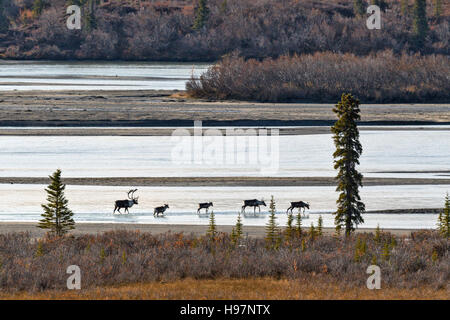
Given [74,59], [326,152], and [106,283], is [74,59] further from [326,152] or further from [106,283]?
[106,283]

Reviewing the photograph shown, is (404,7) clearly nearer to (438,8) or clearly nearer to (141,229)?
(438,8)

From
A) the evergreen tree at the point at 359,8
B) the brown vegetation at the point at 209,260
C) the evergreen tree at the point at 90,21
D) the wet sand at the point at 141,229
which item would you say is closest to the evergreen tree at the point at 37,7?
the evergreen tree at the point at 90,21

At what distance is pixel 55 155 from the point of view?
4044 cm

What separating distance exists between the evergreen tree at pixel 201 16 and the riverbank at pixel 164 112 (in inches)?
3011

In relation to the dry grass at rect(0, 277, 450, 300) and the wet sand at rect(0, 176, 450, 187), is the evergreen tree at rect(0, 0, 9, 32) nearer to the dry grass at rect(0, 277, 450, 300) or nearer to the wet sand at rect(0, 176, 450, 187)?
the wet sand at rect(0, 176, 450, 187)

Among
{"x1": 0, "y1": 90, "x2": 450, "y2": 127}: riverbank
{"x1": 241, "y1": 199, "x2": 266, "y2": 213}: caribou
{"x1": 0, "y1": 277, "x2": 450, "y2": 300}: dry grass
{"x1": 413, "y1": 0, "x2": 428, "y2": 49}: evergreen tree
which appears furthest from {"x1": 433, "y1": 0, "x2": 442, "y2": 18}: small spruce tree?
{"x1": 0, "y1": 277, "x2": 450, "y2": 300}: dry grass

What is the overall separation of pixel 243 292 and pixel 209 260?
2.53 meters

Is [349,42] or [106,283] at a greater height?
[349,42]

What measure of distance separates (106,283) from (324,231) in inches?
367

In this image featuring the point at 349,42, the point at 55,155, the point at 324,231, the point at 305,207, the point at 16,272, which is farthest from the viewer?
the point at 349,42

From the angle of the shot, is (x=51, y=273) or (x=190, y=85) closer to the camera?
(x=51, y=273)

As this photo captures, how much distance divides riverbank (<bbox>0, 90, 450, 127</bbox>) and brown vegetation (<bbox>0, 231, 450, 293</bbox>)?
95.1ft
